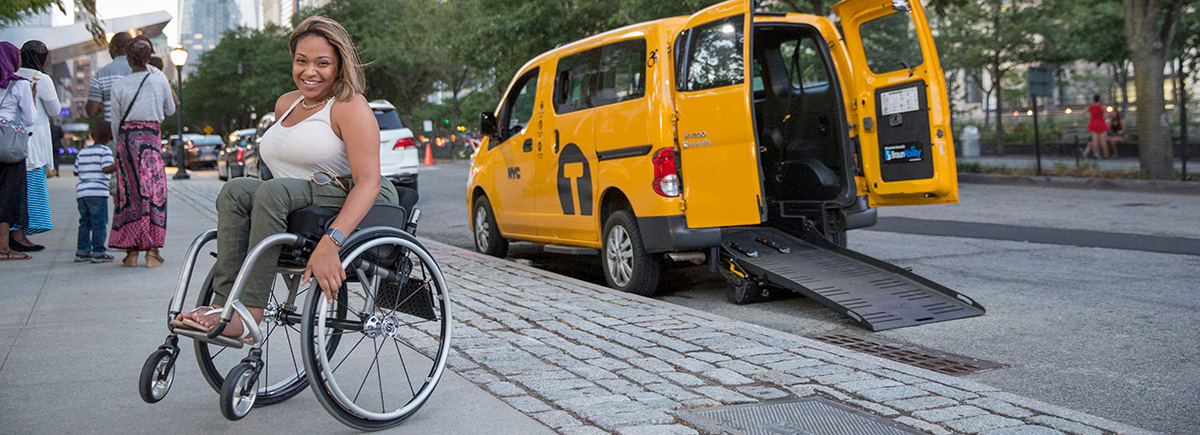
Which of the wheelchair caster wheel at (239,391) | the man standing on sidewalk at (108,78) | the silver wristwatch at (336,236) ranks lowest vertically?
the wheelchair caster wheel at (239,391)

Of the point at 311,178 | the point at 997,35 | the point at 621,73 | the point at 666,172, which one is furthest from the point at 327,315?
the point at 997,35

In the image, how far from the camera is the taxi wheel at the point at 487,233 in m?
9.90

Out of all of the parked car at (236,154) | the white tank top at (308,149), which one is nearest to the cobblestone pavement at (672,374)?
the white tank top at (308,149)

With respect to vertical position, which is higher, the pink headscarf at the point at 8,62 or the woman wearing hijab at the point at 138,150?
the pink headscarf at the point at 8,62

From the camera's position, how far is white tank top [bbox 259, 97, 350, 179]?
381 cm

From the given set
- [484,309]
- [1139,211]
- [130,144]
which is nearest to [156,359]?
A: [484,309]

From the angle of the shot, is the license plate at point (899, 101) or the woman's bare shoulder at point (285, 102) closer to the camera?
the woman's bare shoulder at point (285, 102)

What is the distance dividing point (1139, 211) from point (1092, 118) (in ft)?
47.9

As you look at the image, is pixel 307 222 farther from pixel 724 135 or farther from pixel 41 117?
pixel 41 117

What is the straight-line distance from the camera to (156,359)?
11.8 ft

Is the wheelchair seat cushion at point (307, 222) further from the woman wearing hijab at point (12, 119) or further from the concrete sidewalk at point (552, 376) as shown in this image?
the woman wearing hijab at point (12, 119)

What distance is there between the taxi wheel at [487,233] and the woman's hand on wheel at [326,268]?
6293 millimetres

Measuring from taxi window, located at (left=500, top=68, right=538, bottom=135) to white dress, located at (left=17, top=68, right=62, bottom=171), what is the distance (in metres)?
3.75

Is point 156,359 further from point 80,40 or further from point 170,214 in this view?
point 80,40
